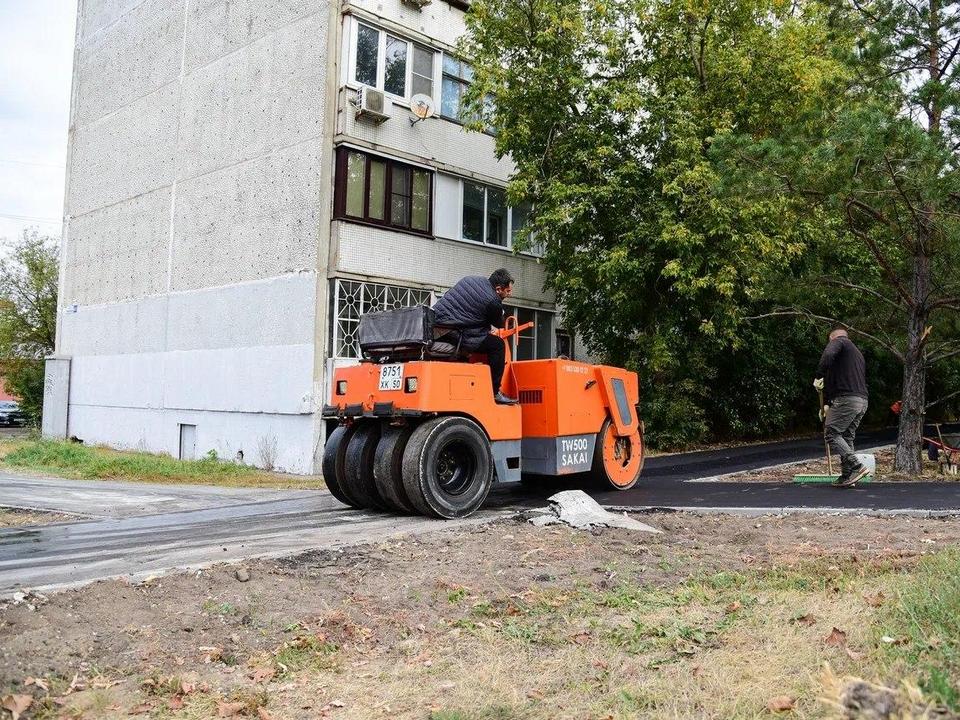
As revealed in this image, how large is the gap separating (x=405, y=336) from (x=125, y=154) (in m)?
17.0

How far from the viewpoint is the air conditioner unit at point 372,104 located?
16891 millimetres

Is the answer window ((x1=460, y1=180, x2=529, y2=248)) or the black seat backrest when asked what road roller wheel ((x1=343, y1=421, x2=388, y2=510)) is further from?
window ((x1=460, y1=180, x2=529, y2=248))

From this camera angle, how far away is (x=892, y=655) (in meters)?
3.66

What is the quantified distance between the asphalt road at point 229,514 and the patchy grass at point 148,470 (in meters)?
0.99

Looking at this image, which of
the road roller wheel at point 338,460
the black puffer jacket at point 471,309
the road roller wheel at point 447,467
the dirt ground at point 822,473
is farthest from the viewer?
the dirt ground at point 822,473

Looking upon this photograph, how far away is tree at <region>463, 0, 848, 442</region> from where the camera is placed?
16.7 meters

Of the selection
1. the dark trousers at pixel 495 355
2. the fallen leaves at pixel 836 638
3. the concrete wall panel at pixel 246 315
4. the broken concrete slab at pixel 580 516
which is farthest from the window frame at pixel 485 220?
the fallen leaves at pixel 836 638

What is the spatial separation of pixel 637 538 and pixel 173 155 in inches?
683

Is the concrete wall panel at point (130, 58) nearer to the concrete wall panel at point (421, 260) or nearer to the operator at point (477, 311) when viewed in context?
the concrete wall panel at point (421, 260)

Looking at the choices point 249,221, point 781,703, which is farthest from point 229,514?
point 249,221

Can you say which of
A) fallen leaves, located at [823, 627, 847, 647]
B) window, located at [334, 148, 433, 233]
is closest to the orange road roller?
fallen leaves, located at [823, 627, 847, 647]

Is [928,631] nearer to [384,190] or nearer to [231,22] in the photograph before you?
[384,190]

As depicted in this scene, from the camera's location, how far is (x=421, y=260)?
18453 mm

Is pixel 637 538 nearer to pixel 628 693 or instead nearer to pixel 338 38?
pixel 628 693
